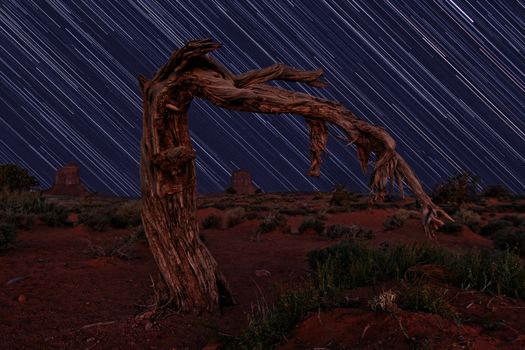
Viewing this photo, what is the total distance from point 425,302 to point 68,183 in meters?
75.7

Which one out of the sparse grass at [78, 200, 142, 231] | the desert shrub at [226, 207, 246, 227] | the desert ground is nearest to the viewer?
the desert ground

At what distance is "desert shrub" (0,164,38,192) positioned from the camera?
123 ft

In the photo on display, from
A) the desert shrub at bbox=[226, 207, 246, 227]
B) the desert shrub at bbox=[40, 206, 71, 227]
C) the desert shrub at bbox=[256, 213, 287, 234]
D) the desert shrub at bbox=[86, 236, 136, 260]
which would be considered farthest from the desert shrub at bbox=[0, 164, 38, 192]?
the desert shrub at bbox=[86, 236, 136, 260]

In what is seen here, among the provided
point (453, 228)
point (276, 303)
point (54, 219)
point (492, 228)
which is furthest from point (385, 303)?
point (492, 228)

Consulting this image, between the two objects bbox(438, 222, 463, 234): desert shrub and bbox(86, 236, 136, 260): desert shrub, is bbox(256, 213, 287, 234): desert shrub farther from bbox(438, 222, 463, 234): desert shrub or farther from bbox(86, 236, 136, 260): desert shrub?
bbox(438, 222, 463, 234): desert shrub

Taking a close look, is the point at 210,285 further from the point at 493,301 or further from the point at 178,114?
the point at 493,301

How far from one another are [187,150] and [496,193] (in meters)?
48.9

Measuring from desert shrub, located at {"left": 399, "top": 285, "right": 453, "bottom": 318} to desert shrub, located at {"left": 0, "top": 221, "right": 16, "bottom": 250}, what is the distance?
943cm

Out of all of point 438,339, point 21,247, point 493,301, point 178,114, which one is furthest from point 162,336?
point 21,247

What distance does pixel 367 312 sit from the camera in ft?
15.7

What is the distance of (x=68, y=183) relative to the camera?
237ft

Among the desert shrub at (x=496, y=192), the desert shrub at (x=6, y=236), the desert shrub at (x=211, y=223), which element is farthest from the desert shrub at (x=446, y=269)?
the desert shrub at (x=496, y=192)

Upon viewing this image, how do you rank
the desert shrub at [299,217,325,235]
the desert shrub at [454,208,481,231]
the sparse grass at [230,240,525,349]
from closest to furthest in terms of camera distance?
the sparse grass at [230,240,525,349] → the desert shrub at [299,217,325,235] → the desert shrub at [454,208,481,231]

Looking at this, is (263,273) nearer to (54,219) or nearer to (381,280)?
(381,280)
